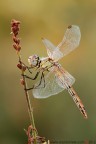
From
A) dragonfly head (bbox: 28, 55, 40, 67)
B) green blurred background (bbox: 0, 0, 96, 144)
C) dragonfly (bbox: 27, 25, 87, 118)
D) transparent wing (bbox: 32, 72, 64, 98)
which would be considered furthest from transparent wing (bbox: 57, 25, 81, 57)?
green blurred background (bbox: 0, 0, 96, 144)

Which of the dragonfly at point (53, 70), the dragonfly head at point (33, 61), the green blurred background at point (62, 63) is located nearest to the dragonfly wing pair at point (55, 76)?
the dragonfly at point (53, 70)

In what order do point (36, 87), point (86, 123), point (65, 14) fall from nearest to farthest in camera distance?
point (36, 87), point (86, 123), point (65, 14)

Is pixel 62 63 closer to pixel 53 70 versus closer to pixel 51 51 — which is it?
pixel 53 70

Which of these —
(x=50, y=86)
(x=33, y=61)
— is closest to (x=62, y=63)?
(x=50, y=86)

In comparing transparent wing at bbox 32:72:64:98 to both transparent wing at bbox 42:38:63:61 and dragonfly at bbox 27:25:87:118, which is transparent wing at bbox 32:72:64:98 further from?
transparent wing at bbox 42:38:63:61

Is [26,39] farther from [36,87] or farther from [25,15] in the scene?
[36,87]

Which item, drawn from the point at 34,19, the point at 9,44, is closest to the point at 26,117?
the point at 9,44
